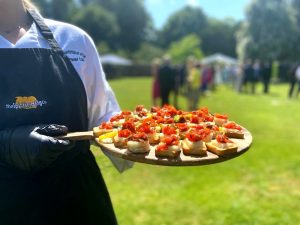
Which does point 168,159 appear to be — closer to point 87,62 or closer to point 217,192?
point 87,62

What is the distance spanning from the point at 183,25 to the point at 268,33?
37505mm

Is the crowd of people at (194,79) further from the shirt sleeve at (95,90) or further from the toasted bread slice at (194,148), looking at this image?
the toasted bread slice at (194,148)

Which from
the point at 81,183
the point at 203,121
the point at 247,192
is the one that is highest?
the point at 203,121

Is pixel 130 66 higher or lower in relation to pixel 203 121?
lower

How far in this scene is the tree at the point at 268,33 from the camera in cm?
4938

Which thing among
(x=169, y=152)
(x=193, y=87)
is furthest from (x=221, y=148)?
(x=193, y=87)

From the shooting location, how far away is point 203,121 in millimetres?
2172

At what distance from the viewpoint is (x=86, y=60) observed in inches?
79.9

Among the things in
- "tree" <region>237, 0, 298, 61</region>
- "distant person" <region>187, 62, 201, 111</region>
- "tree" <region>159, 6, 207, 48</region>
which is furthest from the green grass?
"tree" <region>159, 6, 207, 48</region>

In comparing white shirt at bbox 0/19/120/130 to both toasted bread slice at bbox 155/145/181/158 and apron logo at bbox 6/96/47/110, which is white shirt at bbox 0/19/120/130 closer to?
apron logo at bbox 6/96/47/110

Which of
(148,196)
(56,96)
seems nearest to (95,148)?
(56,96)

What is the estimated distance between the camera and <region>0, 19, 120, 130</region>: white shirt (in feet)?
6.25

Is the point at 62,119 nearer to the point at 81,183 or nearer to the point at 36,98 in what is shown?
the point at 36,98

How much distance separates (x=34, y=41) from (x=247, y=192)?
4.61 metres
